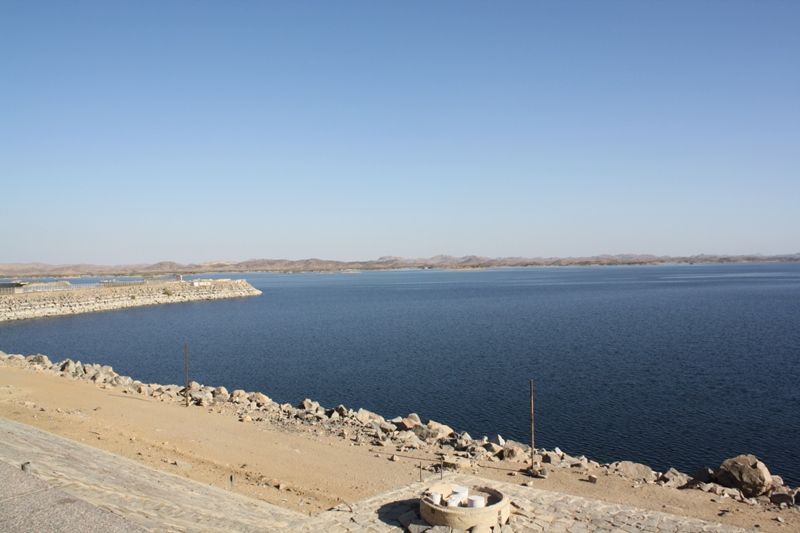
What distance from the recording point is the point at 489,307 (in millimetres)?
65562

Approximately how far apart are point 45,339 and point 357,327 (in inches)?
1000

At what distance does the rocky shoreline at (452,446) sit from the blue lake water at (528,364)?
2.72 m

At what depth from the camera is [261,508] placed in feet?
36.1

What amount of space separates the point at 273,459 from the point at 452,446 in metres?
5.25

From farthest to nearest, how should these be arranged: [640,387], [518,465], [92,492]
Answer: [640,387] → [518,465] → [92,492]

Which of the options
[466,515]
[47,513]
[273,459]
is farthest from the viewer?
[273,459]

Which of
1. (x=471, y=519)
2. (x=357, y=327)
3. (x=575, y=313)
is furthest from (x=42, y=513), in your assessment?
(x=575, y=313)

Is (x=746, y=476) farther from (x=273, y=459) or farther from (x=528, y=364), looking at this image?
(x=528, y=364)

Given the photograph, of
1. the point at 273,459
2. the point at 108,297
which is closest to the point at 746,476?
the point at 273,459

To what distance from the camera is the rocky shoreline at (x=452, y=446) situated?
12586mm

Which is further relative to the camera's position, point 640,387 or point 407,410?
point 640,387

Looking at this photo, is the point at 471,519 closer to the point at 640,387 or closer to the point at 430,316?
the point at 640,387

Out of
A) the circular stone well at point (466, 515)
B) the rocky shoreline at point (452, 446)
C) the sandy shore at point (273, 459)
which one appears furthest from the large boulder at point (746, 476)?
the circular stone well at point (466, 515)

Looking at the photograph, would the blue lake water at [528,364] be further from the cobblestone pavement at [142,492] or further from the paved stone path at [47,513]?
the paved stone path at [47,513]
